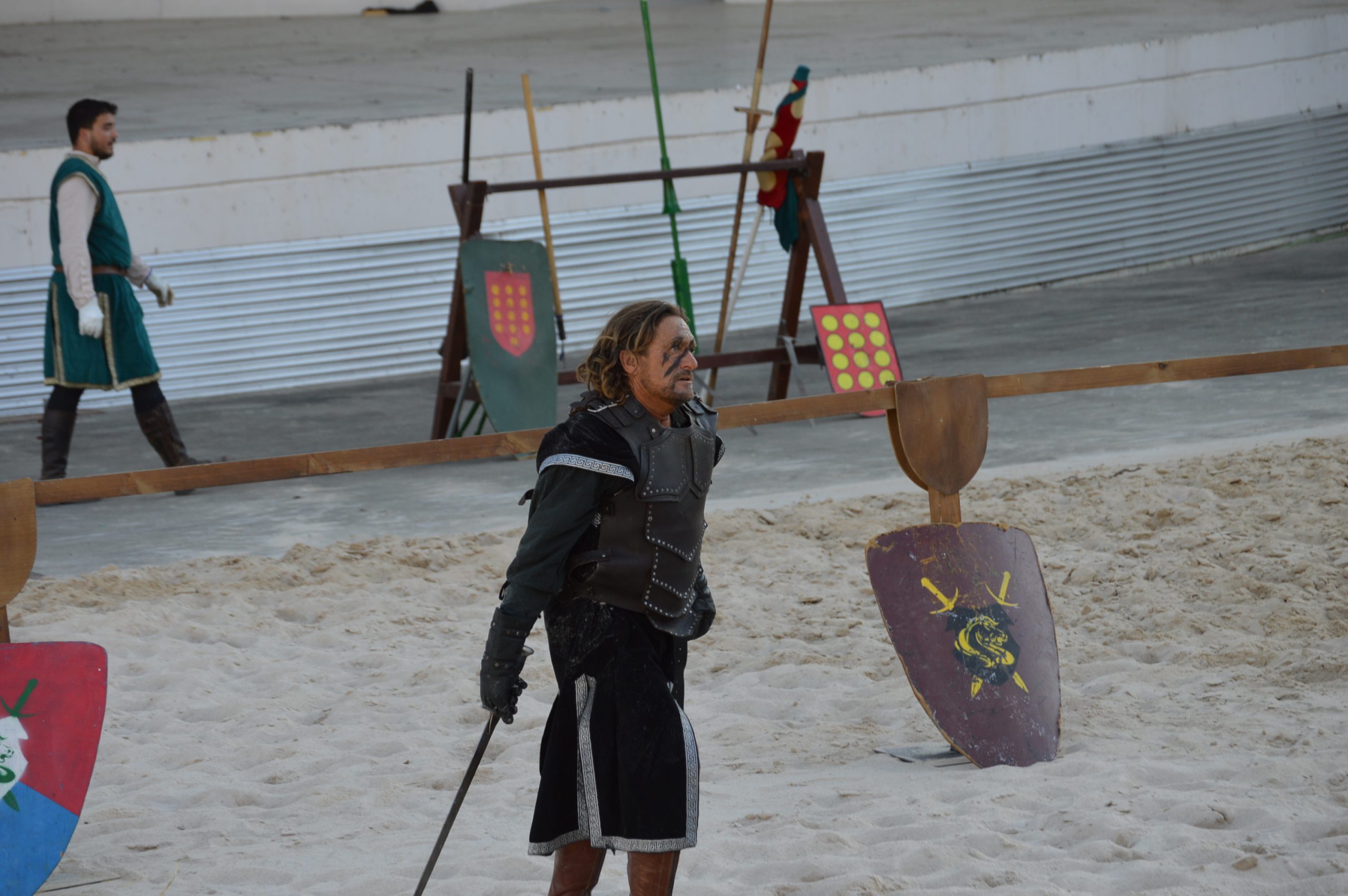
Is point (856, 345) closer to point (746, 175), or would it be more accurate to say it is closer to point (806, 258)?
point (806, 258)

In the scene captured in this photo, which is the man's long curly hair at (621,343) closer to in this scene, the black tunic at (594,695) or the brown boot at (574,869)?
the black tunic at (594,695)

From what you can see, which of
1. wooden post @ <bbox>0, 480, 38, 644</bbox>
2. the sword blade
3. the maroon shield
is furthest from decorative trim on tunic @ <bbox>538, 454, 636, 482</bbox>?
wooden post @ <bbox>0, 480, 38, 644</bbox>

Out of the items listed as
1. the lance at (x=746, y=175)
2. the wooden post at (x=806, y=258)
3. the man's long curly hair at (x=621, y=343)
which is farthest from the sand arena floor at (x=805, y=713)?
the lance at (x=746, y=175)

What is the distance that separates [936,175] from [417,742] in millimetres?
8587

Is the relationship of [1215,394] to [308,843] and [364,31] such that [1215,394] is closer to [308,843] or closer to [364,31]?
[308,843]

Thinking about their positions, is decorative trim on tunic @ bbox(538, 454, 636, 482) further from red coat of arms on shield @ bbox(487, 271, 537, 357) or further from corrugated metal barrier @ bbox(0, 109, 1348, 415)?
corrugated metal barrier @ bbox(0, 109, 1348, 415)

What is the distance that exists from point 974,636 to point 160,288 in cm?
461

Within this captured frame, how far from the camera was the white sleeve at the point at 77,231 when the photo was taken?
6.04 meters

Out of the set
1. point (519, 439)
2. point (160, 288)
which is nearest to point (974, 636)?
point (519, 439)

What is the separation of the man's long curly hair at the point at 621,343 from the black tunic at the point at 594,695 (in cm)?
7

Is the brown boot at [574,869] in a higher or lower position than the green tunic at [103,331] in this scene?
lower

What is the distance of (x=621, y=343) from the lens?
2617 mm

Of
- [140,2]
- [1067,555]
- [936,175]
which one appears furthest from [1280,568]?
[140,2]

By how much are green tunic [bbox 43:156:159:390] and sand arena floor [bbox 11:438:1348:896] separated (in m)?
1.31
